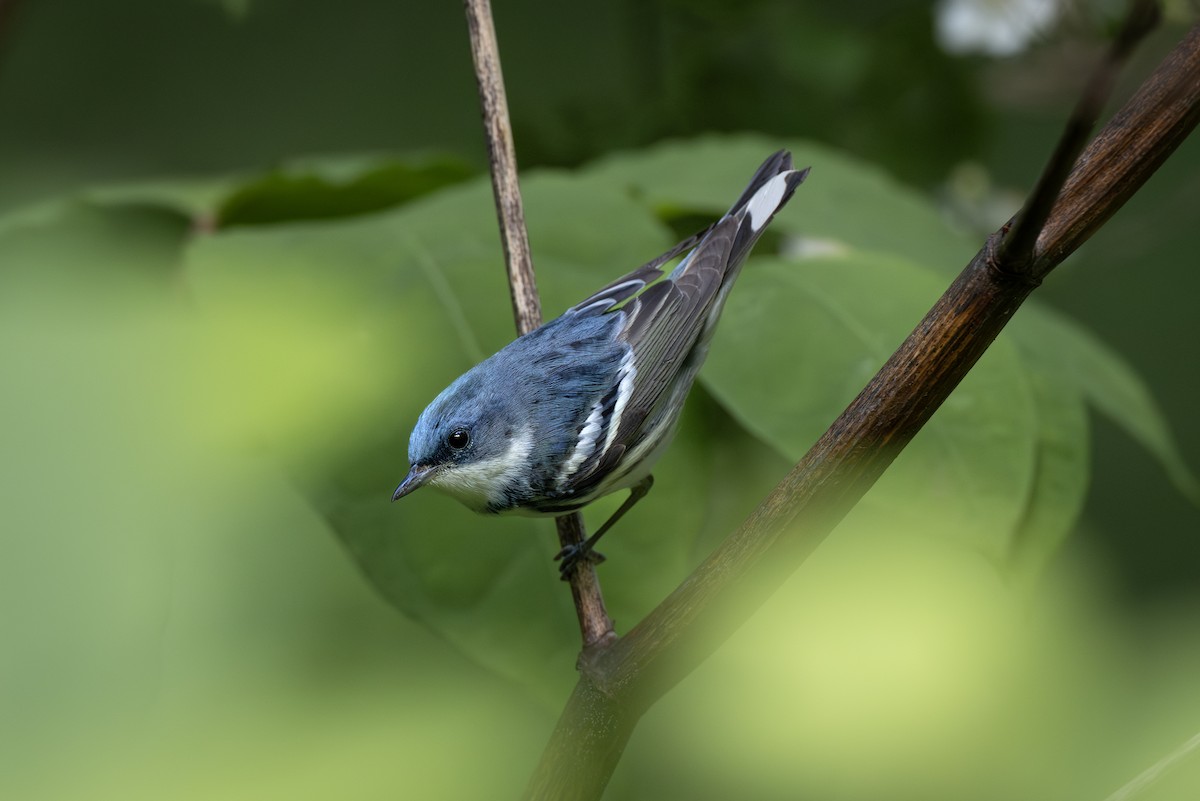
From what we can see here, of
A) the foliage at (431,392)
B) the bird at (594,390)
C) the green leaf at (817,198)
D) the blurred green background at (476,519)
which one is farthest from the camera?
the green leaf at (817,198)

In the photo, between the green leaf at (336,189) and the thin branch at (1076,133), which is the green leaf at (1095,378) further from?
the green leaf at (336,189)

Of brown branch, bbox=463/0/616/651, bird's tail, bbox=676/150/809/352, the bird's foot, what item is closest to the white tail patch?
bird's tail, bbox=676/150/809/352

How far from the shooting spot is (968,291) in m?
0.53

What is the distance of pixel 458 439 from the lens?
0.91 m

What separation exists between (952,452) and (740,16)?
104 cm

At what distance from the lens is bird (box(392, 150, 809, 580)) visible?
88 centimetres

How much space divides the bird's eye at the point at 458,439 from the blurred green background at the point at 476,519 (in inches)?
1.5

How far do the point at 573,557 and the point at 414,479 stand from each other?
14cm

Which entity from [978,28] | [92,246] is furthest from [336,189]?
[978,28]

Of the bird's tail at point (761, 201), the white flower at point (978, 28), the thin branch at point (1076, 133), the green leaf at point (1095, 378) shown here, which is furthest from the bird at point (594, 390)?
the white flower at point (978, 28)

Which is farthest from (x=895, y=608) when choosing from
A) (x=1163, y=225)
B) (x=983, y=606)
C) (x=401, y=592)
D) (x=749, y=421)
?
(x=1163, y=225)

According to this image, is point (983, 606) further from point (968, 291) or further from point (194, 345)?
point (194, 345)

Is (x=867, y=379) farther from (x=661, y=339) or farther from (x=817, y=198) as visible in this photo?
(x=817, y=198)

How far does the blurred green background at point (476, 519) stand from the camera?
494mm
